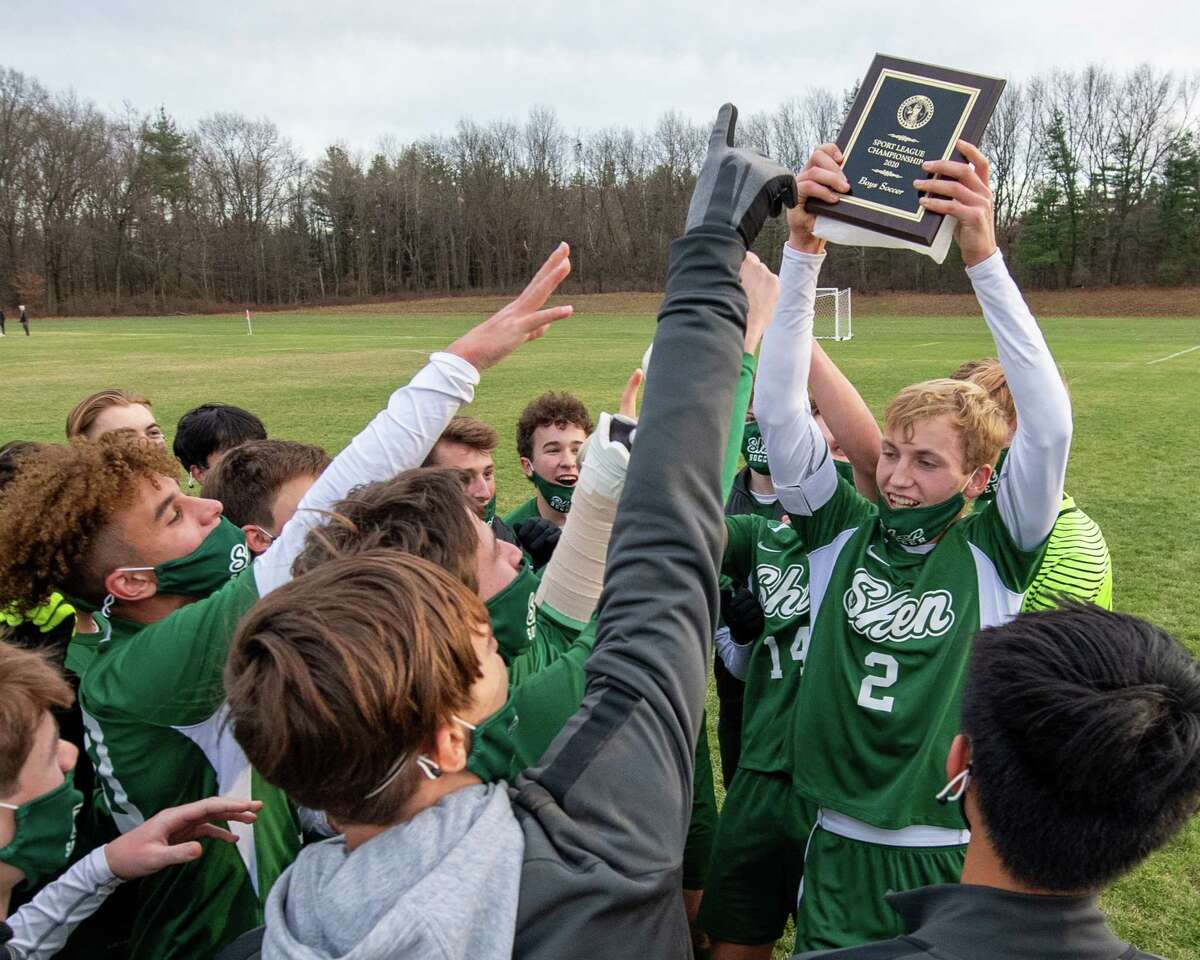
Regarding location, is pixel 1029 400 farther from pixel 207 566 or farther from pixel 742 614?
pixel 207 566

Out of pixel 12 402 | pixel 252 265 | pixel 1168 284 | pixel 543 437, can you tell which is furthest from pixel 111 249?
pixel 543 437

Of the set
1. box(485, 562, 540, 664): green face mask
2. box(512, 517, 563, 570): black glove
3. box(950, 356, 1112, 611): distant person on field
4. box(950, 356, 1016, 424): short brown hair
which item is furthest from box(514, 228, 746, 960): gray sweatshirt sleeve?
box(512, 517, 563, 570): black glove

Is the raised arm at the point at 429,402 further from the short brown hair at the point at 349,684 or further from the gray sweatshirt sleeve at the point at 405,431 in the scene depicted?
the short brown hair at the point at 349,684

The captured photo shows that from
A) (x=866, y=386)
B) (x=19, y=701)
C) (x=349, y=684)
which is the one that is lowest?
(x=866, y=386)

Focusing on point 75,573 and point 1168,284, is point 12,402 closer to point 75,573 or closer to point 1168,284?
point 75,573

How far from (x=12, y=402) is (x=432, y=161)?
73761mm

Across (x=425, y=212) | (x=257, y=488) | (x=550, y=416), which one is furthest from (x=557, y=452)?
(x=425, y=212)

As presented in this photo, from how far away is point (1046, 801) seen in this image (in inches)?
56.2

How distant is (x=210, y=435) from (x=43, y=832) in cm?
321

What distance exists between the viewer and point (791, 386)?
2.77 meters

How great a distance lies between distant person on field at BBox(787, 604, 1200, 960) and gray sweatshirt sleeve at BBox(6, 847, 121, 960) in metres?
1.61

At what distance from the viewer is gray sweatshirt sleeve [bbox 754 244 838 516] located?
276 cm

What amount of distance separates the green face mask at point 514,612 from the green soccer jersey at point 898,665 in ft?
3.32

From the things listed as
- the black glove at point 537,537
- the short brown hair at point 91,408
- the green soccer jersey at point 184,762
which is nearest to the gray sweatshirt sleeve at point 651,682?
the green soccer jersey at point 184,762
